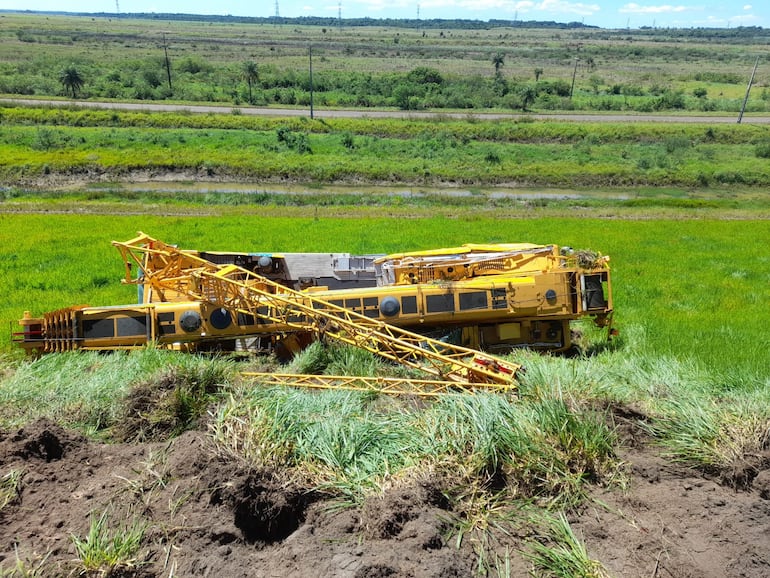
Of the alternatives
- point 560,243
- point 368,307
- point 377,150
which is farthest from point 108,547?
point 377,150

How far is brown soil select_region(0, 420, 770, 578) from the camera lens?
4480 millimetres

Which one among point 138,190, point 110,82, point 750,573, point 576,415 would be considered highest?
point 110,82

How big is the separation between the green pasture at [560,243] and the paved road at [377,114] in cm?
3390

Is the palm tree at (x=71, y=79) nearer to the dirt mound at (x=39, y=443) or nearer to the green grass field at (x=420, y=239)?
the green grass field at (x=420, y=239)

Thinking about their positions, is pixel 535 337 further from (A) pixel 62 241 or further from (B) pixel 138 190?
(B) pixel 138 190

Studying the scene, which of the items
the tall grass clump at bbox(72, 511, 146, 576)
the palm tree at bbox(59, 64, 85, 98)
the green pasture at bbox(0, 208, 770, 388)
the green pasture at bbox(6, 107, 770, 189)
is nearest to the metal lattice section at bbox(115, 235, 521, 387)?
the green pasture at bbox(0, 208, 770, 388)

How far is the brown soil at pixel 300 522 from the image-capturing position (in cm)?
448

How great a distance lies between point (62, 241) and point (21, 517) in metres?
18.2

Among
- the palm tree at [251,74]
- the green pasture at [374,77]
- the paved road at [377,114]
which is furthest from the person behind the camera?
the green pasture at [374,77]

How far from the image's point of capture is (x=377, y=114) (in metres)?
59.3

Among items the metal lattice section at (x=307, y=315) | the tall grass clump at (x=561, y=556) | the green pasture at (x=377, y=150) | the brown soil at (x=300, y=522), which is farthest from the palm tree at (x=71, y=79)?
the tall grass clump at (x=561, y=556)

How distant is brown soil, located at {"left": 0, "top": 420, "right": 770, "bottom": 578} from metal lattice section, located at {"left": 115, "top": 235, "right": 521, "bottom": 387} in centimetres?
269

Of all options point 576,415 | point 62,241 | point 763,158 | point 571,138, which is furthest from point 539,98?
point 576,415

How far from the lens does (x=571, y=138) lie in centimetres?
5069
